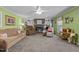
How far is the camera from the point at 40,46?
360 cm

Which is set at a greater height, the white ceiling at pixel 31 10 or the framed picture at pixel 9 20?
the white ceiling at pixel 31 10

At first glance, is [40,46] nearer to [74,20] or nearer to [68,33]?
[68,33]

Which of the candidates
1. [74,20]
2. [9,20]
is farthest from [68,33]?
[9,20]

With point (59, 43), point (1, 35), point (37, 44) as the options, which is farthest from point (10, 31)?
point (59, 43)

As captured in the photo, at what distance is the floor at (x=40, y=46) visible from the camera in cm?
355

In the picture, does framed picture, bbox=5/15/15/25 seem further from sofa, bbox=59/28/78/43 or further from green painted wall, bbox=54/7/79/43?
sofa, bbox=59/28/78/43

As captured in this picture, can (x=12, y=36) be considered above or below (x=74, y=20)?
below

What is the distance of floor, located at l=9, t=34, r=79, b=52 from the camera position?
3.55 meters

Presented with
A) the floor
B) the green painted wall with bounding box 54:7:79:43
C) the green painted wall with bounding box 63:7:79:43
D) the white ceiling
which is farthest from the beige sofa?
the green painted wall with bounding box 63:7:79:43

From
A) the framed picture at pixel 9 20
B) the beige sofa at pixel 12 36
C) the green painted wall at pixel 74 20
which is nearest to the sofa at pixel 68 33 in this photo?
the green painted wall at pixel 74 20

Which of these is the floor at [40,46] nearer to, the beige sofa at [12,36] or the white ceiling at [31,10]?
the beige sofa at [12,36]

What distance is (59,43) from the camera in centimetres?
375

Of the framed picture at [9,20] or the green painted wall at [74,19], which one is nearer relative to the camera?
the framed picture at [9,20]
